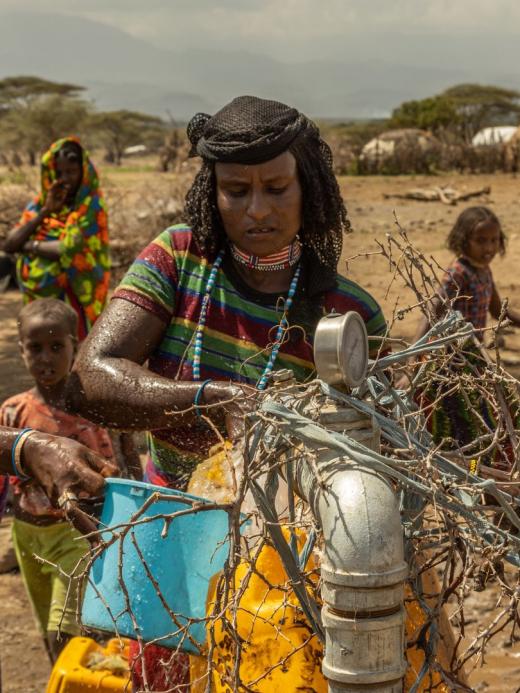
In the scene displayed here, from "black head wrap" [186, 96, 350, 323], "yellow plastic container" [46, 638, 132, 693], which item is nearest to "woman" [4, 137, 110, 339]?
"yellow plastic container" [46, 638, 132, 693]

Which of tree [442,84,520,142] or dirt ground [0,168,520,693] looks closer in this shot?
dirt ground [0,168,520,693]

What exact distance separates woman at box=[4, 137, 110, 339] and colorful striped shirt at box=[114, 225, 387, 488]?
336cm

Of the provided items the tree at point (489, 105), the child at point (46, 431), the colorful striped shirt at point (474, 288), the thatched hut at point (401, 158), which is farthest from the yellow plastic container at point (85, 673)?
the tree at point (489, 105)

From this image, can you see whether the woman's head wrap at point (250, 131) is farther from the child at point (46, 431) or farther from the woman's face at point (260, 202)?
the child at point (46, 431)

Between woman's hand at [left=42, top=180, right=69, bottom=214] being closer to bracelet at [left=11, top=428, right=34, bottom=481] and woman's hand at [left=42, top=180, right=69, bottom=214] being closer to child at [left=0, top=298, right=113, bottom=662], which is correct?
child at [left=0, top=298, right=113, bottom=662]

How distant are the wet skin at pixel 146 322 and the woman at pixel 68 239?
342cm

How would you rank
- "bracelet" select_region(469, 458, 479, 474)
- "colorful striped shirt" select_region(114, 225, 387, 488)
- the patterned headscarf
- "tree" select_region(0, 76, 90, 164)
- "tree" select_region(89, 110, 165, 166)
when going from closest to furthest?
1. "bracelet" select_region(469, 458, 479, 474)
2. "colorful striped shirt" select_region(114, 225, 387, 488)
3. the patterned headscarf
4. "tree" select_region(0, 76, 90, 164)
5. "tree" select_region(89, 110, 165, 166)

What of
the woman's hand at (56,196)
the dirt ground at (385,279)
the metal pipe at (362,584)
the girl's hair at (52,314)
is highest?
the woman's hand at (56,196)

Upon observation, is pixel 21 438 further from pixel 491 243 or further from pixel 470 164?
pixel 470 164

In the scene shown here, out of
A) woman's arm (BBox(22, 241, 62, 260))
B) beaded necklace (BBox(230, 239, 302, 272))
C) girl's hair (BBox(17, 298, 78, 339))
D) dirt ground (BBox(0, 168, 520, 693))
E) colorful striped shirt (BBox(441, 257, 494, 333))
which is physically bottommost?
dirt ground (BBox(0, 168, 520, 693))

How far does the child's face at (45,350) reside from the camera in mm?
3275

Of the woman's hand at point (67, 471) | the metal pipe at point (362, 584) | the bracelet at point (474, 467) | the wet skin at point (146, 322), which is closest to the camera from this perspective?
the metal pipe at point (362, 584)

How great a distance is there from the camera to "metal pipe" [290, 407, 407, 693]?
114 cm

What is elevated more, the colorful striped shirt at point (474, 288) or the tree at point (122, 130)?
the tree at point (122, 130)
